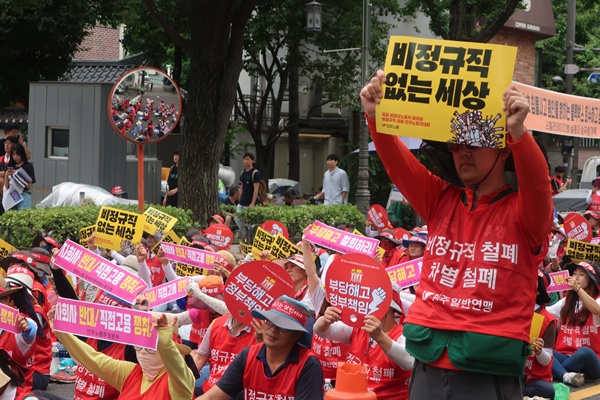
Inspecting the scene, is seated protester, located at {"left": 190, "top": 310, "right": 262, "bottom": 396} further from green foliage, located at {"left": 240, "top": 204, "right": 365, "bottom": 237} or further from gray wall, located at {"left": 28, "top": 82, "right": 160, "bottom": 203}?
gray wall, located at {"left": 28, "top": 82, "right": 160, "bottom": 203}

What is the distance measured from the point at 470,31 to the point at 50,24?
11.5 metres

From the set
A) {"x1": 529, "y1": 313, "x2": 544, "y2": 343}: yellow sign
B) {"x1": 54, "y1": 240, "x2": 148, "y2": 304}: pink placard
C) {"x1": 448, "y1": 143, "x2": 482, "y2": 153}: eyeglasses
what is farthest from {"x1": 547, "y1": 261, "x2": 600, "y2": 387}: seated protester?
{"x1": 448, "y1": 143, "x2": 482, "y2": 153}: eyeglasses

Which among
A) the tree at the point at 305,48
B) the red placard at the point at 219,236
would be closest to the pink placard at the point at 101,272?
the red placard at the point at 219,236

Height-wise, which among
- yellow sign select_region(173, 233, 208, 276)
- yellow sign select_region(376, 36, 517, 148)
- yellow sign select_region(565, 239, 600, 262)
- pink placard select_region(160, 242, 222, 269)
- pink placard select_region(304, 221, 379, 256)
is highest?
yellow sign select_region(376, 36, 517, 148)

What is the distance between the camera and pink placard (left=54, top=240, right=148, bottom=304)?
21.8 feet

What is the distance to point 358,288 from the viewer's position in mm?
5844

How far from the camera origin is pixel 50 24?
27203 mm

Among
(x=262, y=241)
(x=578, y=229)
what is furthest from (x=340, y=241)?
(x=578, y=229)

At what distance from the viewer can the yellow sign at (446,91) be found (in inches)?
148

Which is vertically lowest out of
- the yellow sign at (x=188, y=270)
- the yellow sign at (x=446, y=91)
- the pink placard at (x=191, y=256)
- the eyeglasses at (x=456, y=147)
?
the yellow sign at (x=188, y=270)

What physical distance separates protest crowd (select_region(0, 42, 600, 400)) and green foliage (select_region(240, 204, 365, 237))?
4.91 m

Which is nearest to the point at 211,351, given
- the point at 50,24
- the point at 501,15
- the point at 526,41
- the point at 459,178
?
the point at 459,178

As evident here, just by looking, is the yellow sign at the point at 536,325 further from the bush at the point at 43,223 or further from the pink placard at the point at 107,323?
the bush at the point at 43,223

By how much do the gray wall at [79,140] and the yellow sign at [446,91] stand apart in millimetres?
16947
